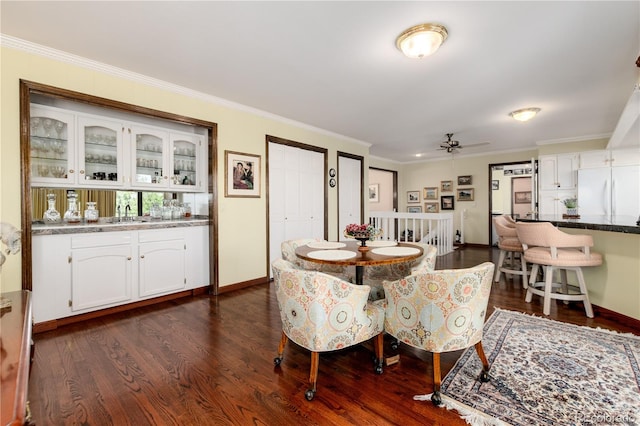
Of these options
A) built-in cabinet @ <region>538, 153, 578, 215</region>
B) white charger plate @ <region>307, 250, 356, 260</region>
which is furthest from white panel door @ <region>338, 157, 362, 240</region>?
built-in cabinet @ <region>538, 153, 578, 215</region>

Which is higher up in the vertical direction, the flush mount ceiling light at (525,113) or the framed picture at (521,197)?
the flush mount ceiling light at (525,113)

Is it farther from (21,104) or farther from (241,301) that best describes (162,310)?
(21,104)

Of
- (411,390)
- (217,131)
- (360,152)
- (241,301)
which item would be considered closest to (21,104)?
(217,131)

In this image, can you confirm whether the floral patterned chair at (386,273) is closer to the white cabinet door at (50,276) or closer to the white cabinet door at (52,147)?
the white cabinet door at (50,276)

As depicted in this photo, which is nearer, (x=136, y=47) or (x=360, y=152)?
(x=136, y=47)

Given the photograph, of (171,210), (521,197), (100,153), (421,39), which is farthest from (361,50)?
(521,197)

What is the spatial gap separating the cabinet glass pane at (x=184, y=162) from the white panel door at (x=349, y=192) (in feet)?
9.09

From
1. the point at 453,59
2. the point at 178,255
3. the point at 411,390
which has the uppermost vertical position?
the point at 453,59

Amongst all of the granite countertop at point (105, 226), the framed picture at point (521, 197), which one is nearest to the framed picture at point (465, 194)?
the framed picture at point (521, 197)

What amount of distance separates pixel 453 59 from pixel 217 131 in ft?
9.23

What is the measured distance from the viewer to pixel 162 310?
321 centimetres

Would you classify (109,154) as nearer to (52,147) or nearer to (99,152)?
(99,152)

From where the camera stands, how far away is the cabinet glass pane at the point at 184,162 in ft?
12.5

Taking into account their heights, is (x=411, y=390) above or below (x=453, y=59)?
below
